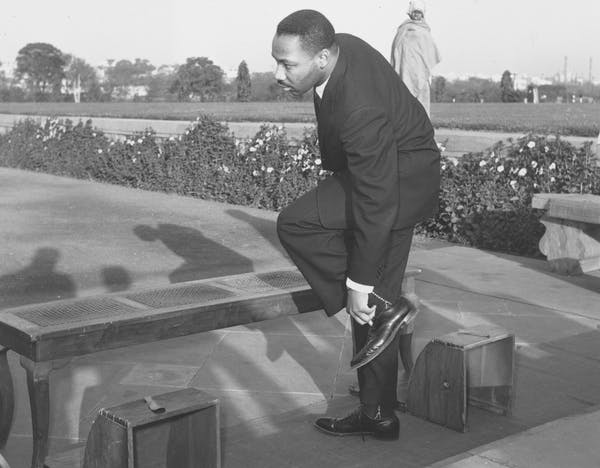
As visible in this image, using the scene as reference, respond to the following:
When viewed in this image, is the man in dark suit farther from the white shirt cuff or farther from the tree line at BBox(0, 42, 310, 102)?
the tree line at BBox(0, 42, 310, 102)

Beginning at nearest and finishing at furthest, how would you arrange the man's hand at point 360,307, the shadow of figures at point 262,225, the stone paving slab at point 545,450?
the stone paving slab at point 545,450
the man's hand at point 360,307
the shadow of figures at point 262,225

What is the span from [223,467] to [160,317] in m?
0.66

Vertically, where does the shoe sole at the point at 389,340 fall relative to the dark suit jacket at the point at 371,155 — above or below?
below

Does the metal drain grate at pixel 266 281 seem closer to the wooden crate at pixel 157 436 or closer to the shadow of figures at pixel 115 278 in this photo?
the wooden crate at pixel 157 436

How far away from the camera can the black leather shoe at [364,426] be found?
4.11 m

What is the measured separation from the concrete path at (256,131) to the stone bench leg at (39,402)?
6.53m

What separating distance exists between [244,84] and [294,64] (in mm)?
39540

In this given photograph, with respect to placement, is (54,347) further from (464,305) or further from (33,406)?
(464,305)

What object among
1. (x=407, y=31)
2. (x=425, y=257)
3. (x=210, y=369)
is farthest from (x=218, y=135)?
(x=210, y=369)

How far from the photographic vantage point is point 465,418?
426 centimetres

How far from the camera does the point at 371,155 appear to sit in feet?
11.5

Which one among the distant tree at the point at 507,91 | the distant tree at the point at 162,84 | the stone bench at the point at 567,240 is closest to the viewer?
the stone bench at the point at 567,240

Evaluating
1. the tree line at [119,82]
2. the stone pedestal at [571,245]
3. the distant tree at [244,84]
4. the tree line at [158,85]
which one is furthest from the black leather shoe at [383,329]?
the distant tree at [244,84]

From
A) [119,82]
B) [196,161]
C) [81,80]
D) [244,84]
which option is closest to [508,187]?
[196,161]
